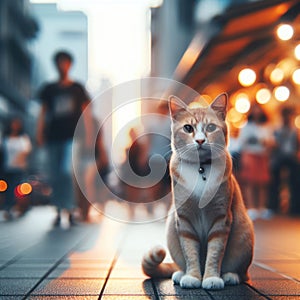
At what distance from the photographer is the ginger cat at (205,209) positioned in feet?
11.4

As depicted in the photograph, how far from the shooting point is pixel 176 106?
146 inches

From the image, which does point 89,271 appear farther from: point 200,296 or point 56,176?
point 56,176

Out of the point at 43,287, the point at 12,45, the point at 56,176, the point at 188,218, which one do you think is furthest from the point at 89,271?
the point at 12,45

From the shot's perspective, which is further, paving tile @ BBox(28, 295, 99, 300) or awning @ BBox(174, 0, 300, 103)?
awning @ BBox(174, 0, 300, 103)

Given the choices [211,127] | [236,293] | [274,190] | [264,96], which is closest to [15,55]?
[264,96]

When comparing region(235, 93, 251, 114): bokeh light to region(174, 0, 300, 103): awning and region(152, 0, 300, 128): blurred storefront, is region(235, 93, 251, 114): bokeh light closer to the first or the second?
region(152, 0, 300, 128): blurred storefront

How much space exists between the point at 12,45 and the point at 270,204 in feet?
104

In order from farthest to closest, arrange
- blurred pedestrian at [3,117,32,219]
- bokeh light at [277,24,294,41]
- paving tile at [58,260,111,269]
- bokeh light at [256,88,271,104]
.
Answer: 1. bokeh light at [256,88,271,104]
2. blurred pedestrian at [3,117,32,219]
3. bokeh light at [277,24,294,41]
4. paving tile at [58,260,111,269]

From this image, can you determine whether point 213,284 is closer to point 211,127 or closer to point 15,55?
point 211,127

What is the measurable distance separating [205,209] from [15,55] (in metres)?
39.6

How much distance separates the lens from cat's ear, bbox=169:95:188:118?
3.70 meters

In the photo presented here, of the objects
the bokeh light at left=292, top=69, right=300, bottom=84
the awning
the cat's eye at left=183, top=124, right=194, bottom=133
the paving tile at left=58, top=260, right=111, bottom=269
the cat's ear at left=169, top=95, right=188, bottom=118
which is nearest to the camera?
the cat's eye at left=183, top=124, right=194, bottom=133

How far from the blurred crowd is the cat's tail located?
12.4 ft

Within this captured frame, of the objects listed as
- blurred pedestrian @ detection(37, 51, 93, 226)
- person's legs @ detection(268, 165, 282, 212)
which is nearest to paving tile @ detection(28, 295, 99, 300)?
blurred pedestrian @ detection(37, 51, 93, 226)
